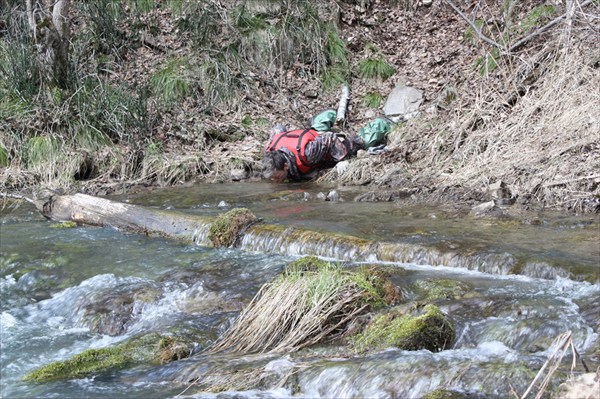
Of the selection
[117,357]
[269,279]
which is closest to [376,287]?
[269,279]

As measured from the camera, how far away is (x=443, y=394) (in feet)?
11.1

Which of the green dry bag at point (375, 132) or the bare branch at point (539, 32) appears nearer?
the bare branch at point (539, 32)

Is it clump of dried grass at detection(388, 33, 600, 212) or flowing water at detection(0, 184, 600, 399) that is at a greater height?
clump of dried grass at detection(388, 33, 600, 212)

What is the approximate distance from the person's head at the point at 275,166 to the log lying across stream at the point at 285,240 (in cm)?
287

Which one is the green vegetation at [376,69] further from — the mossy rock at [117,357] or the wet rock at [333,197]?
the mossy rock at [117,357]

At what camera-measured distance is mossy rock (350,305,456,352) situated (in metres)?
3.99

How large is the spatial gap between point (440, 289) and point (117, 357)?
2.14 meters

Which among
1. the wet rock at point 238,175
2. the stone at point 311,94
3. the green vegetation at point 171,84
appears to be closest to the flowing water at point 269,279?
the wet rock at point 238,175

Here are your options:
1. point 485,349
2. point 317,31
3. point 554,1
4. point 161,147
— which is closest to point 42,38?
point 161,147

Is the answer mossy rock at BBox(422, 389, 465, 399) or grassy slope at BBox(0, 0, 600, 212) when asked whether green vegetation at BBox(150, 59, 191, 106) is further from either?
mossy rock at BBox(422, 389, 465, 399)

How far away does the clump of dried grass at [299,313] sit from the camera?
4359 millimetres

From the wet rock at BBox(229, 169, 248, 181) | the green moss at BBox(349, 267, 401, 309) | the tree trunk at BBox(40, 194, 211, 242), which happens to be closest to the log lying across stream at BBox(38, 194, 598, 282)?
the tree trunk at BBox(40, 194, 211, 242)

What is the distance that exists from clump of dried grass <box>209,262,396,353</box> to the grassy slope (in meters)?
3.50

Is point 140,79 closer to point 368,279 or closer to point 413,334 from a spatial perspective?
point 368,279
